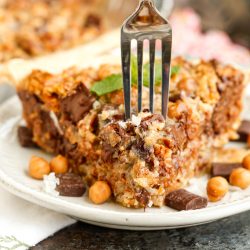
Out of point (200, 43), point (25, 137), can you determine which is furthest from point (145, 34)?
point (200, 43)

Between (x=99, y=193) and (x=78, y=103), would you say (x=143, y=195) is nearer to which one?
(x=99, y=193)

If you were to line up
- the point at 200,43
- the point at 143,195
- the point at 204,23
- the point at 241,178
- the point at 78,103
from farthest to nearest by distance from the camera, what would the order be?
the point at 204,23, the point at 200,43, the point at 78,103, the point at 241,178, the point at 143,195

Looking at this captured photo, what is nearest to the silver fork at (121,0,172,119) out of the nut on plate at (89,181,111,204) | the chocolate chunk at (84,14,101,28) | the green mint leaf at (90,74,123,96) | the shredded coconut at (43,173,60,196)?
the green mint leaf at (90,74,123,96)

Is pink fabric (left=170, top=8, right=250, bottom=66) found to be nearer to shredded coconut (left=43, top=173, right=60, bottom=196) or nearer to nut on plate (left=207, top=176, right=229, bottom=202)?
nut on plate (left=207, top=176, right=229, bottom=202)

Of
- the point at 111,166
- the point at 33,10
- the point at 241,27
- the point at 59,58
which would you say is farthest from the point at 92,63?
the point at 241,27

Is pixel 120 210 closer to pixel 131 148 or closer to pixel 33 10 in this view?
pixel 131 148

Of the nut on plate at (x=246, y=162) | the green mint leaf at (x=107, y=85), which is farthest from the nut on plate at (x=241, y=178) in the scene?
the green mint leaf at (x=107, y=85)
